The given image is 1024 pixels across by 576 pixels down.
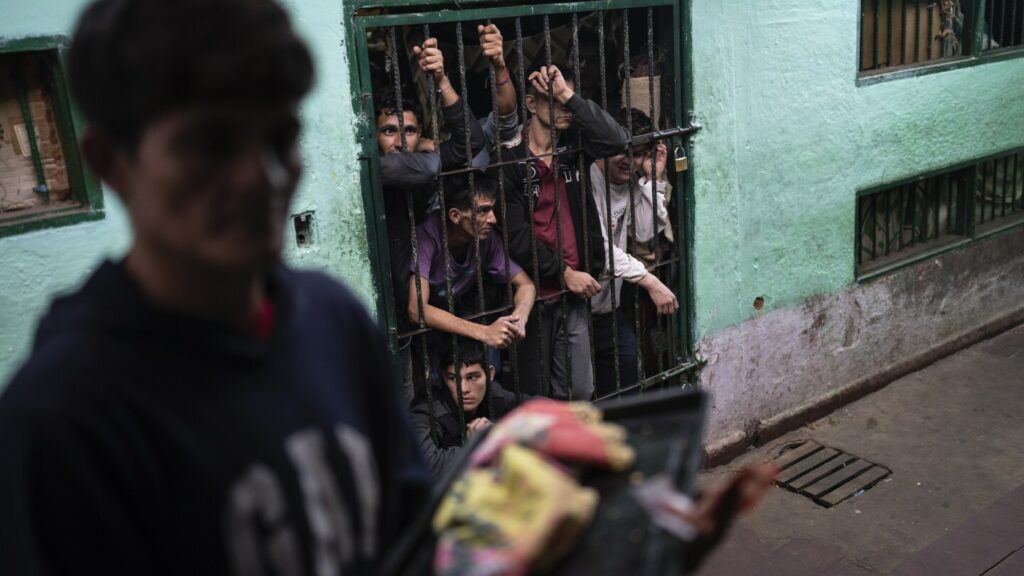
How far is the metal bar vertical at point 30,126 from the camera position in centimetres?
313

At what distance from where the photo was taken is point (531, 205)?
175 inches

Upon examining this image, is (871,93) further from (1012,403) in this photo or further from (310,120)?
(310,120)

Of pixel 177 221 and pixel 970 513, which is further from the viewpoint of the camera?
pixel 970 513

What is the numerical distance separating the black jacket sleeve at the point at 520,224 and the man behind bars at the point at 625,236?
409 millimetres

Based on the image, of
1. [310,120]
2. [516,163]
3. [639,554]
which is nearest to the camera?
[639,554]

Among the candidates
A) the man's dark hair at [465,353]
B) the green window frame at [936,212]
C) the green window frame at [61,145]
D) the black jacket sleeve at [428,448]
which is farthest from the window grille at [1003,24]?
the green window frame at [61,145]

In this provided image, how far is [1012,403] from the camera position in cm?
615

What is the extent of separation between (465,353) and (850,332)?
2.97m

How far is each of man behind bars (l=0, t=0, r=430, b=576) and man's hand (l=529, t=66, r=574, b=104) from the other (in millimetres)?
3186

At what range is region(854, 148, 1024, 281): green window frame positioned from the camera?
6.33m

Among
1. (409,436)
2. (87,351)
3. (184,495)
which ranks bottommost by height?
(409,436)

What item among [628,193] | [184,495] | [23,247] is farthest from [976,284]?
[184,495]

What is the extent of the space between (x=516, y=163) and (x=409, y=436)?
2.87m

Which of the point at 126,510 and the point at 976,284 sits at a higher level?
the point at 126,510
